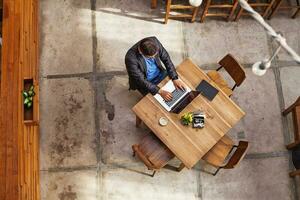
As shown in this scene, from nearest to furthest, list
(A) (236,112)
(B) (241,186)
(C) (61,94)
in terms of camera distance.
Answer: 1. (A) (236,112)
2. (B) (241,186)
3. (C) (61,94)

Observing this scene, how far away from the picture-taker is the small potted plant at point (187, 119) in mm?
4762

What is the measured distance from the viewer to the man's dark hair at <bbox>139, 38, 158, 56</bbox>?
464cm

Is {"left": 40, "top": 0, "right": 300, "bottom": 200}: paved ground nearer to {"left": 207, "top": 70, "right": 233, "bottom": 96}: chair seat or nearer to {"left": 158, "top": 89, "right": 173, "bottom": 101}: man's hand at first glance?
{"left": 207, "top": 70, "right": 233, "bottom": 96}: chair seat

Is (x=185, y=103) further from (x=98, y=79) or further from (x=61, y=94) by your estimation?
(x=61, y=94)

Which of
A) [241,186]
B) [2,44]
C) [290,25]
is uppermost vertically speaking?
[290,25]

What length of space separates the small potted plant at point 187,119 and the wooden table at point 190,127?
50 mm

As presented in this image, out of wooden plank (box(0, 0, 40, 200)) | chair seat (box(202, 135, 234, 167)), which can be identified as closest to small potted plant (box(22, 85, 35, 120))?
wooden plank (box(0, 0, 40, 200))

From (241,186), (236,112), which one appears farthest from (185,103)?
(241,186)

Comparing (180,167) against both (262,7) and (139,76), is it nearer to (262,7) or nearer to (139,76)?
(139,76)

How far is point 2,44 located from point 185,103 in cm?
236

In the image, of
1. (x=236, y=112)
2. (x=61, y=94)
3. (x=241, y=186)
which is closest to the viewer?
(x=236, y=112)

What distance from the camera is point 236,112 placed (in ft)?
16.1

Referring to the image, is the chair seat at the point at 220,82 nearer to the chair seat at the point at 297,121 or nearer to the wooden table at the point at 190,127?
the wooden table at the point at 190,127

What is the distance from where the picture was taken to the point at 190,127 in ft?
15.8
